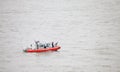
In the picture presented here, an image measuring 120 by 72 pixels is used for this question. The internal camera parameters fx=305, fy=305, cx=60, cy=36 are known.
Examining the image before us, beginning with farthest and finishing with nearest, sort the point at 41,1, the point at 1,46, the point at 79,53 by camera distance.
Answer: the point at 41,1 → the point at 1,46 → the point at 79,53

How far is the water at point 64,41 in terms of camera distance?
24.6 meters

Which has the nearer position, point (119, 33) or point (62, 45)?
point (62, 45)

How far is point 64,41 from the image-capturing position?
32.7 metres

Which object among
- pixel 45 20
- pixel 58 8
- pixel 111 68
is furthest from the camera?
pixel 58 8

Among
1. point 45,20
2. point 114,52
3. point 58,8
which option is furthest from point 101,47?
point 58,8

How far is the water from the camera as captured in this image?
24562mm

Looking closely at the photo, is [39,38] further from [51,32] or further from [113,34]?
[113,34]

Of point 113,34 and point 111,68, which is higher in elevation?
point 113,34

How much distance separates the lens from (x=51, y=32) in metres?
38.4

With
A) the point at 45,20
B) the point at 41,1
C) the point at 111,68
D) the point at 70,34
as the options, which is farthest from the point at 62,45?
the point at 41,1

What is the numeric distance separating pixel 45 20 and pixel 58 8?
16911 mm

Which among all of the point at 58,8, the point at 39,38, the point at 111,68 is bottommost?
the point at 111,68

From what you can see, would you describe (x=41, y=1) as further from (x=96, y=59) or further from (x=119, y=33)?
(x=96, y=59)

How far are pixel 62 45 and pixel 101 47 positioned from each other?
4161 mm
